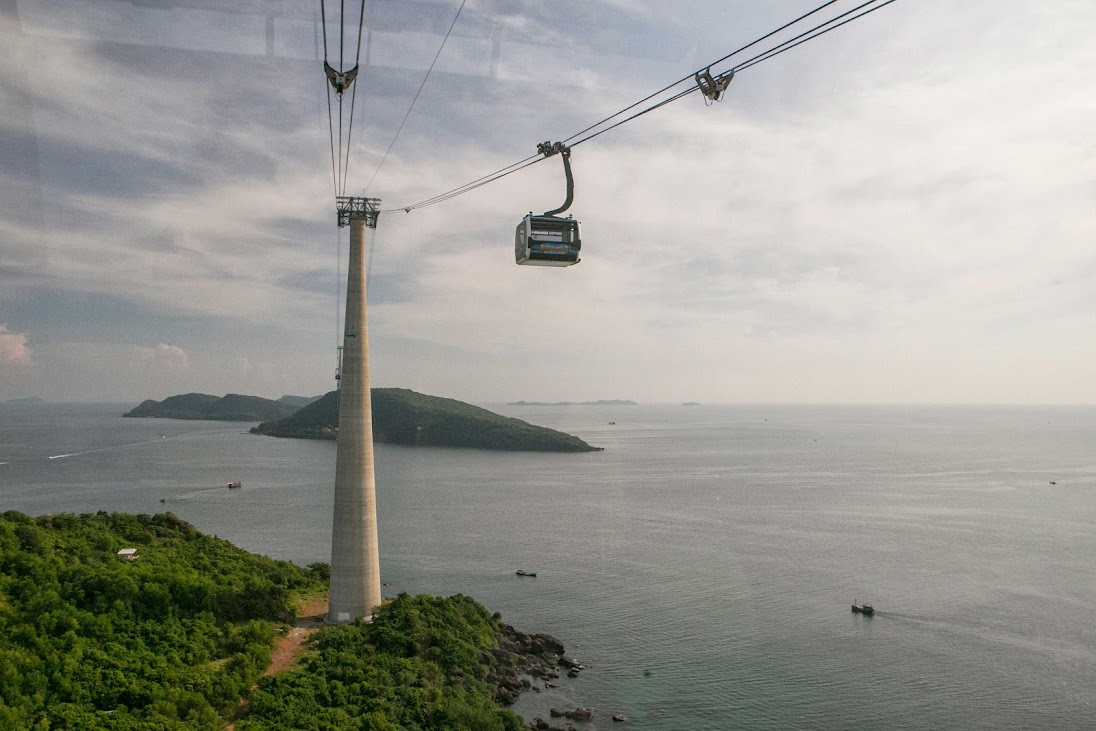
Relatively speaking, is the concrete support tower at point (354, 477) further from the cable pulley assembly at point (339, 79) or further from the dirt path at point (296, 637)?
the cable pulley assembly at point (339, 79)

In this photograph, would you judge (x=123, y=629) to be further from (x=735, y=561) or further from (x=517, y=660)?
(x=735, y=561)

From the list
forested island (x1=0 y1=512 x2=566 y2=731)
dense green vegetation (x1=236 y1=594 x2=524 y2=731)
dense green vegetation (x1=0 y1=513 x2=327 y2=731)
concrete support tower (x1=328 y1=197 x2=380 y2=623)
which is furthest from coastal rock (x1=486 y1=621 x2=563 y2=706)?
dense green vegetation (x1=0 y1=513 x2=327 y2=731)

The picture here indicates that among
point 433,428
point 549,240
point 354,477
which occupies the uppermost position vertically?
point 549,240

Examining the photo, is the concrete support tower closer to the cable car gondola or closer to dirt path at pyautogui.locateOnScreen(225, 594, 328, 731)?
dirt path at pyautogui.locateOnScreen(225, 594, 328, 731)

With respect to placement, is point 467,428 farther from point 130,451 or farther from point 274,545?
point 274,545

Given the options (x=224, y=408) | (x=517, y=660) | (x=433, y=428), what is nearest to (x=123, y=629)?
(x=517, y=660)

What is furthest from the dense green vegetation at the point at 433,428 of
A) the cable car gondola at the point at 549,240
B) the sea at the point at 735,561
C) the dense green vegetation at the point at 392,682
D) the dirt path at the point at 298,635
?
the cable car gondola at the point at 549,240
